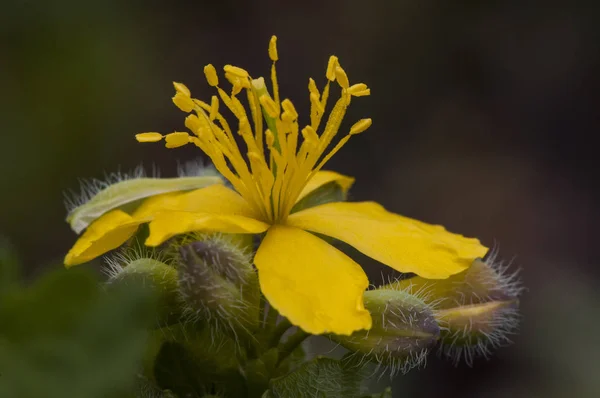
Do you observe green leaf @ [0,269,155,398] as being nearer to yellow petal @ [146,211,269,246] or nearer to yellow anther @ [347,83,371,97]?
yellow petal @ [146,211,269,246]

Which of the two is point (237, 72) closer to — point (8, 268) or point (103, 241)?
point (103, 241)

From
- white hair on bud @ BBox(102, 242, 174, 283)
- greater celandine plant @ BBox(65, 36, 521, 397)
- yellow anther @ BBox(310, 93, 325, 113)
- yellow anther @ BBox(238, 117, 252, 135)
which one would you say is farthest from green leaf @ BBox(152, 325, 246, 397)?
yellow anther @ BBox(310, 93, 325, 113)

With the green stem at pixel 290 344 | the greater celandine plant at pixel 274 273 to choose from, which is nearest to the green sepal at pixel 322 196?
the greater celandine plant at pixel 274 273

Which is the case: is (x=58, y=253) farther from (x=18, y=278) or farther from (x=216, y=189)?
(x=18, y=278)

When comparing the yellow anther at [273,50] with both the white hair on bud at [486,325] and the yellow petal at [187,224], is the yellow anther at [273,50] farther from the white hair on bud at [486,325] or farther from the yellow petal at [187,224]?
the white hair on bud at [486,325]

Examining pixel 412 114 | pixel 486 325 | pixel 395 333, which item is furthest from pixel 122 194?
pixel 412 114

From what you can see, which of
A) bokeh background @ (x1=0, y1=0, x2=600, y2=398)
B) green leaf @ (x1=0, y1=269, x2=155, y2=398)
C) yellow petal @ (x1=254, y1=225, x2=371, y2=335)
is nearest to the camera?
green leaf @ (x1=0, y1=269, x2=155, y2=398)
